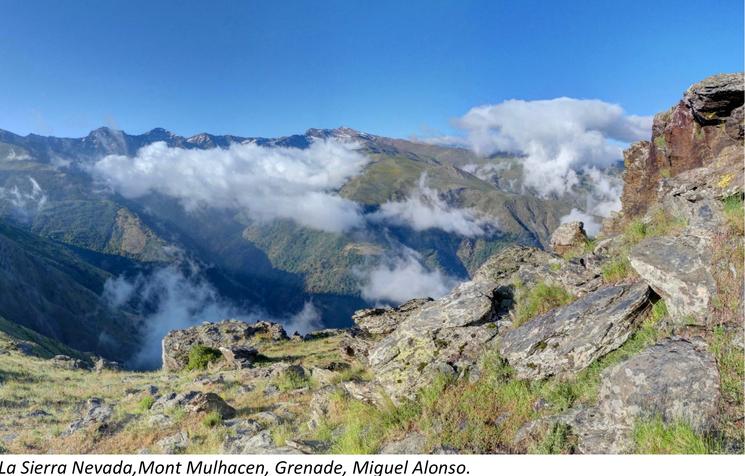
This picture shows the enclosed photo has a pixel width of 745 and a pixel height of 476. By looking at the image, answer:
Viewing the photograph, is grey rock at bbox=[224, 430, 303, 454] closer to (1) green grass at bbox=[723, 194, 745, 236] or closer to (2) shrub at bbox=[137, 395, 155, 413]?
(2) shrub at bbox=[137, 395, 155, 413]

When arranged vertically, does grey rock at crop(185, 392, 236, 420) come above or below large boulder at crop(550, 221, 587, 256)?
below

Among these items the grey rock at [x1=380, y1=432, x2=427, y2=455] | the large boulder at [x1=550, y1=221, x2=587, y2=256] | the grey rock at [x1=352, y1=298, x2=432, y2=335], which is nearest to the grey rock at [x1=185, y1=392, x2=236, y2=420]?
the grey rock at [x1=352, y1=298, x2=432, y2=335]

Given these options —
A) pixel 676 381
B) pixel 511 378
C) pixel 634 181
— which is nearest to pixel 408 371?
pixel 511 378

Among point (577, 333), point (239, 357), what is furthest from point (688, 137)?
point (239, 357)

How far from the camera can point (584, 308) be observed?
13547 millimetres

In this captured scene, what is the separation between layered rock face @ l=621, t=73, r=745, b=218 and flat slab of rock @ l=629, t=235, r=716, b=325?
9.89 m

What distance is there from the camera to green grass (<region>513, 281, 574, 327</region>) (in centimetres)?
1553

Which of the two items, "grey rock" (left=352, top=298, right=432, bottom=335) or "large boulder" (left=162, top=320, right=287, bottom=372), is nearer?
"grey rock" (left=352, top=298, right=432, bottom=335)

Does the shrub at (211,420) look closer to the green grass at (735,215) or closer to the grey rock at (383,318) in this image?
the grey rock at (383,318)

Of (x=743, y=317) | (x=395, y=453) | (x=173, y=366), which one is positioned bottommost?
(x=173, y=366)
